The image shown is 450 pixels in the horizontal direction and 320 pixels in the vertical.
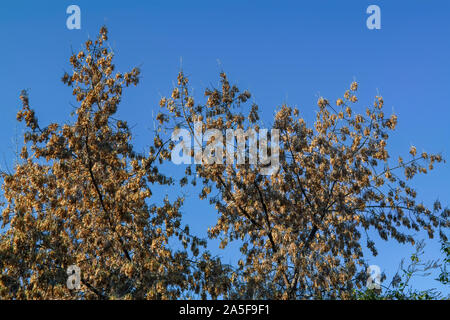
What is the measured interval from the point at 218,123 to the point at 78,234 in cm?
578

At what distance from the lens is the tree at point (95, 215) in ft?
45.5

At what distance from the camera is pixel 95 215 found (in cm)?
→ 1548

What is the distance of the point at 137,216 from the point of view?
15148 millimetres

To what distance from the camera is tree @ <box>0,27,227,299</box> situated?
45.5 feet
